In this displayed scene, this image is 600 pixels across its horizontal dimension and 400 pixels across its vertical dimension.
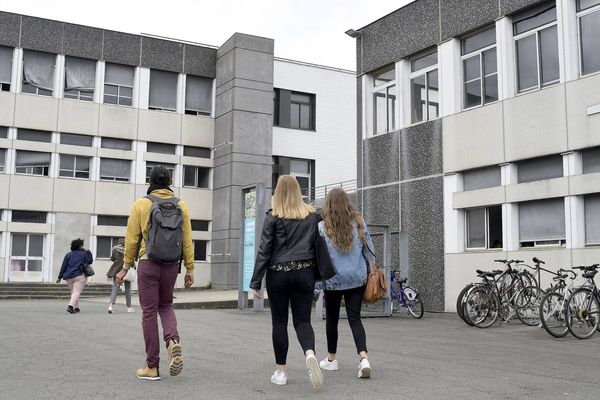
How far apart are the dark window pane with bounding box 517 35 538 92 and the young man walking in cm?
1116

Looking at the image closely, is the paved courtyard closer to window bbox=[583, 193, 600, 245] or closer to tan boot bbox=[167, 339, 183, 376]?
tan boot bbox=[167, 339, 183, 376]

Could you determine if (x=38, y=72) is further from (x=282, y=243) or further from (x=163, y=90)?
(x=282, y=243)

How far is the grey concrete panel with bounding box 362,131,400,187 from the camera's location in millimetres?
18859

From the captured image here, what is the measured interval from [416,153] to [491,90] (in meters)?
2.64

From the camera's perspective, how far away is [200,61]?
34.5m

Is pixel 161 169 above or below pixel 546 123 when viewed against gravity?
below

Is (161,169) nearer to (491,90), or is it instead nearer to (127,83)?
(491,90)

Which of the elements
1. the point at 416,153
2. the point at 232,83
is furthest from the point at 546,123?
the point at 232,83

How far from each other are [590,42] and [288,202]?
1042 cm

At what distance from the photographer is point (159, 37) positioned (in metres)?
33.4

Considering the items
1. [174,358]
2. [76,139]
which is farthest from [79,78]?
[174,358]

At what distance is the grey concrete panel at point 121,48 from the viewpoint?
1277 inches

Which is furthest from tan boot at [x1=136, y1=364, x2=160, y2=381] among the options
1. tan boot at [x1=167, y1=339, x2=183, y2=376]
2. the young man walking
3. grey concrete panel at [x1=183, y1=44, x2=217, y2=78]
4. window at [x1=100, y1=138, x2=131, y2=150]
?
grey concrete panel at [x1=183, y1=44, x2=217, y2=78]

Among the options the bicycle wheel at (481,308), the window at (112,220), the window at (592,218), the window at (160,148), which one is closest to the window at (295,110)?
the window at (160,148)
